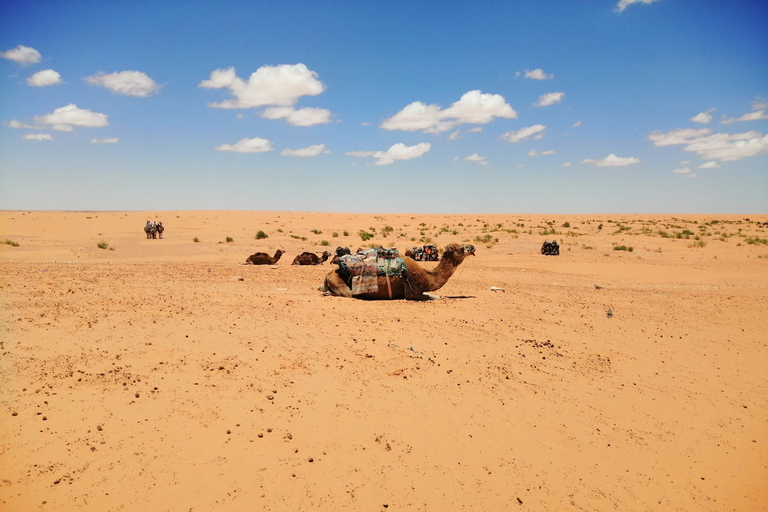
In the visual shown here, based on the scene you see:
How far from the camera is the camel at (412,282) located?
12500 millimetres

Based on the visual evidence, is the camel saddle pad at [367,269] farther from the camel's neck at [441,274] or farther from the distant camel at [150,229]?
the distant camel at [150,229]

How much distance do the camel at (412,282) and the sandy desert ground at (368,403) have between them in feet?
1.79

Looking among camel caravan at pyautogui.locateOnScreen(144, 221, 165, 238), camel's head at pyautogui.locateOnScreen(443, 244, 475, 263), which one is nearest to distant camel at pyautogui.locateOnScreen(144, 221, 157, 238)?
camel caravan at pyautogui.locateOnScreen(144, 221, 165, 238)

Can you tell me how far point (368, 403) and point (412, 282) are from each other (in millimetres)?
6285

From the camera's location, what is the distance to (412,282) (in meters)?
12.6

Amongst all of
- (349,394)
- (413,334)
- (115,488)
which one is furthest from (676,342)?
(115,488)

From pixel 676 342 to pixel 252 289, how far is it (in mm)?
9710

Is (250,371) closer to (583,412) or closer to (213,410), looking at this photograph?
(213,410)

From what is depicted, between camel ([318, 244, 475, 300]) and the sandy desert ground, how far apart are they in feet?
1.79

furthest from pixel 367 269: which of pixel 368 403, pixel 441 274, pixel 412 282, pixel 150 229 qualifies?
pixel 150 229

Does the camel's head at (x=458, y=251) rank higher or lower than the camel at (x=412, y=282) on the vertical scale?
higher

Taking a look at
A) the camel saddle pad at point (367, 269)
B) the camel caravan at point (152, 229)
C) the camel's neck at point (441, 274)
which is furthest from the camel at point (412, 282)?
the camel caravan at point (152, 229)

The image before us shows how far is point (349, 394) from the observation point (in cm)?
675

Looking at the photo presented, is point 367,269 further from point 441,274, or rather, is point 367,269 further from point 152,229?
point 152,229
